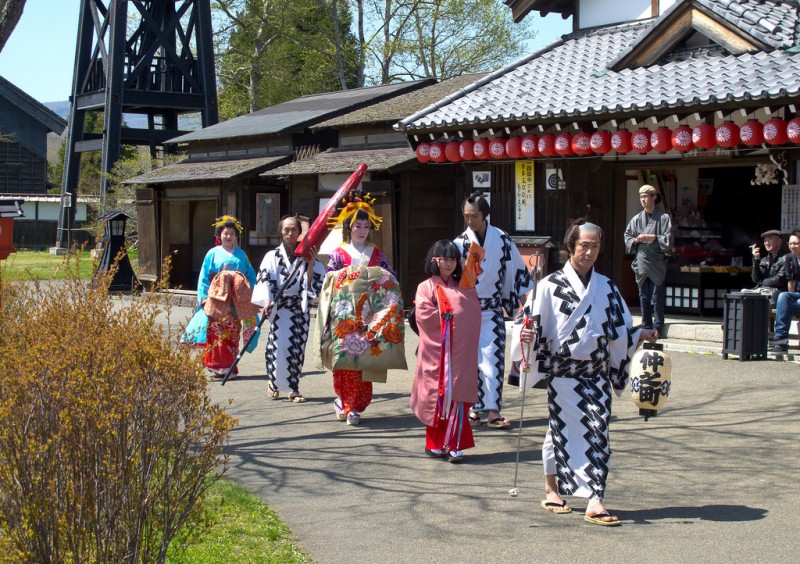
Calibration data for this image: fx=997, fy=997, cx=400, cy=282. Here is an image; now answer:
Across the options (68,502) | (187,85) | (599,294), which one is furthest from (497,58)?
(68,502)

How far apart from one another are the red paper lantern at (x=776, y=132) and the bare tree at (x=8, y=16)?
8195mm

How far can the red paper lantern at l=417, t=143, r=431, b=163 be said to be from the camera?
599 inches

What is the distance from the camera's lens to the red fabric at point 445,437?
689 centimetres

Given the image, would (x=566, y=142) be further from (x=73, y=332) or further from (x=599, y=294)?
(x=73, y=332)

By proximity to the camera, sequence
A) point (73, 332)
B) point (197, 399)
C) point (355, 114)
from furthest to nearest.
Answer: point (355, 114) → point (73, 332) → point (197, 399)

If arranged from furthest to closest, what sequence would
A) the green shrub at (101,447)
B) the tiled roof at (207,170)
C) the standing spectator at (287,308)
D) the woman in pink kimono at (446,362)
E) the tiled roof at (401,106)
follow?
the tiled roof at (207,170) < the tiled roof at (401,106) < the standing spectator at (287,308) < the woman in pink kimono at (446,362) < the green shrub at (101,447)

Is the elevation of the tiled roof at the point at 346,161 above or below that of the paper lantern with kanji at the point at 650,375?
above

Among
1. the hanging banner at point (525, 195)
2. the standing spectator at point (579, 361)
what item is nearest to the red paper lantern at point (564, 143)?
the hanging banner at point (525, 195)

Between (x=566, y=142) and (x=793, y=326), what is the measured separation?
12.4 feet

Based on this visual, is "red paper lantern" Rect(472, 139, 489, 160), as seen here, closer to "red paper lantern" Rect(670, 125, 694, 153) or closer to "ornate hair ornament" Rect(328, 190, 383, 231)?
"red paper lantern" Rect(670, 125, 694, 153)

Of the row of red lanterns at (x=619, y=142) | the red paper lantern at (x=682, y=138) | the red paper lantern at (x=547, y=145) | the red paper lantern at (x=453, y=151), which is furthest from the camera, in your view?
the red paper lantern at (x=453, y=151)

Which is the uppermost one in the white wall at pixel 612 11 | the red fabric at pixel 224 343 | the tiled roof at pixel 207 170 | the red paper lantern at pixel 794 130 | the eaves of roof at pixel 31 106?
the eaves of roof at pixel 31 106

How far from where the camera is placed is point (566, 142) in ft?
44.4

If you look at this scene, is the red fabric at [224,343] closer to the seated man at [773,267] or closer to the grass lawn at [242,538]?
the grass lawn at [242,538]
